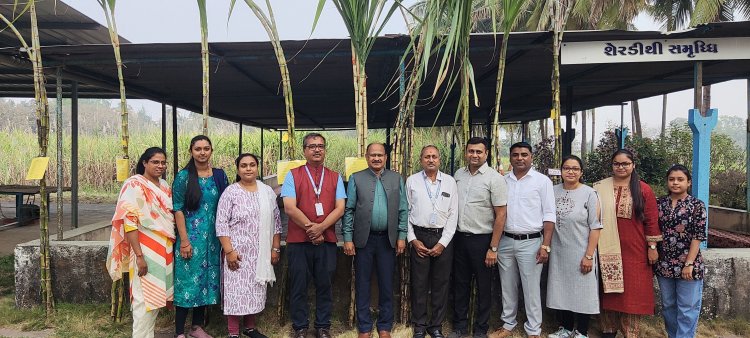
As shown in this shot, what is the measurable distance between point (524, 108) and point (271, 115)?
4.96 m

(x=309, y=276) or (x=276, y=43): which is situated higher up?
(x=276, y=43)

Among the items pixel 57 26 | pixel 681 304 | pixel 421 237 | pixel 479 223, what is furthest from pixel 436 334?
pixel 57 26

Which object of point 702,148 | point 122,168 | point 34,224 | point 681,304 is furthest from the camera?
point 34,224

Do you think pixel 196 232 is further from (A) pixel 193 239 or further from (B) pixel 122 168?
(B) pixel 122 168

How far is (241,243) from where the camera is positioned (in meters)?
2.71

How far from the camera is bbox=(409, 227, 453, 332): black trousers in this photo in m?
2.81

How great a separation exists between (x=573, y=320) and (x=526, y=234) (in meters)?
0.75

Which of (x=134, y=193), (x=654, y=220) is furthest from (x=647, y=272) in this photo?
(x=134, y=193)

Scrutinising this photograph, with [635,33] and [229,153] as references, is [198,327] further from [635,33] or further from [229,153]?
[229,153]

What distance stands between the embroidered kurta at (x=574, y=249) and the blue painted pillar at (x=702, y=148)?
138 cm

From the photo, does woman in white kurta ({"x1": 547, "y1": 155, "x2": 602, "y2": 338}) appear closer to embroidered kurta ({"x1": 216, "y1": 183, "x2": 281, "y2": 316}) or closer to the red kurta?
→ the red kurta

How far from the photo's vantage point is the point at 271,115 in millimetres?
9148

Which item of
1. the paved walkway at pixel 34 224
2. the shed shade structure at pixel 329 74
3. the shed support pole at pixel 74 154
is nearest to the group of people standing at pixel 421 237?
the shed shade structure at pixel 329 74

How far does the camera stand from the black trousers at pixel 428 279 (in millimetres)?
2809
